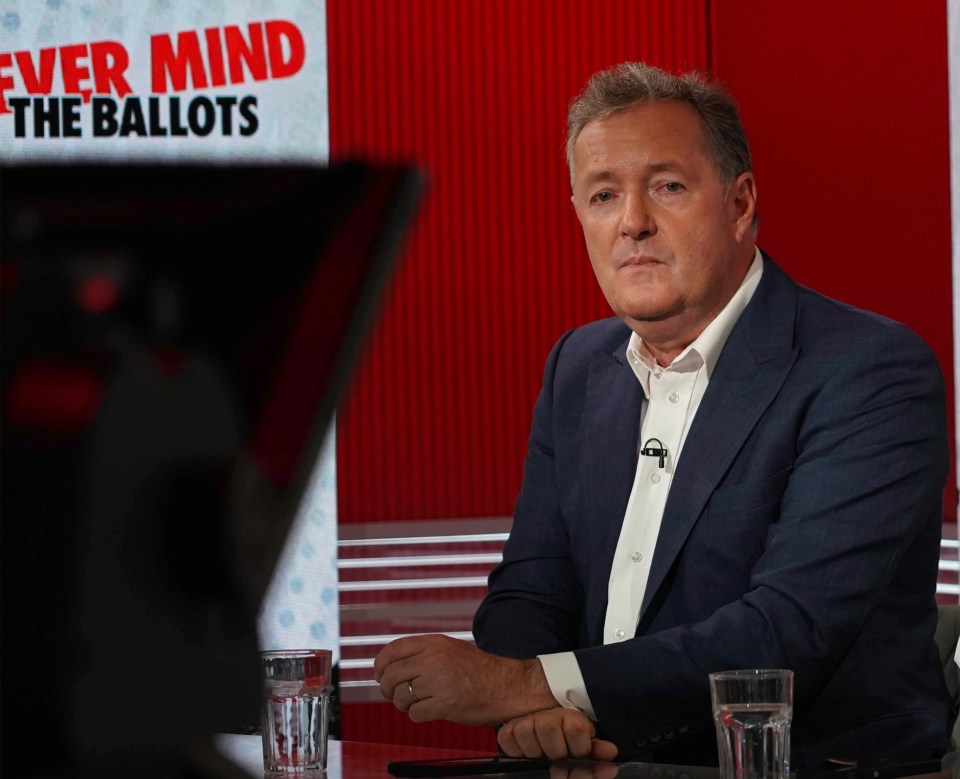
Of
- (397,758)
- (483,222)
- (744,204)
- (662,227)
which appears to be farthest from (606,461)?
(483,222)

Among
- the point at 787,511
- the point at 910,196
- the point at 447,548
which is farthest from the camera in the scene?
the point at 447,548

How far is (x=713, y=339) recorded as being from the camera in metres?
1.96

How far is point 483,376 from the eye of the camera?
4.38 meters

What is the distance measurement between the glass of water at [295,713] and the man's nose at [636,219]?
897 millimetres

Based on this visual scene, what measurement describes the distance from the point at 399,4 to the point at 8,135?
1251mm

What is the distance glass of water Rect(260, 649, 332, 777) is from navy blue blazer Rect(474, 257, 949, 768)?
41 cm

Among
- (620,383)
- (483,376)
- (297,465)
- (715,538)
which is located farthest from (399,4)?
(297,465)

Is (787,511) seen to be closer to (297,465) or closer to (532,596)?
(532,596)

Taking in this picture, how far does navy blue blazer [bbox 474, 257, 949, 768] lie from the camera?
64.5 inches

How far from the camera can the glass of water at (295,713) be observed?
129 centimetres

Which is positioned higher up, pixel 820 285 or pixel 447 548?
pixel 820 285

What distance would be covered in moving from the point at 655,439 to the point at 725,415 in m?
0.14

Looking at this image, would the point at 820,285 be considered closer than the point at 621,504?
No

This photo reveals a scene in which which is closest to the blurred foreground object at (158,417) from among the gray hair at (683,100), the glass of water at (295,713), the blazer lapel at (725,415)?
the glass of water at (295,713)
